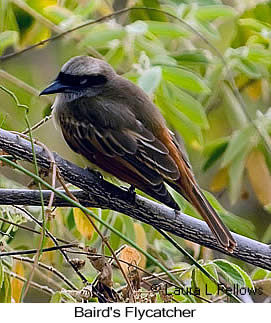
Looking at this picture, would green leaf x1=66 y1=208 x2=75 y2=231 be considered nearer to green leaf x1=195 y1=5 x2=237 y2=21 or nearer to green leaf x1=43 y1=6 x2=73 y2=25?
green leaf x1=43 y1=6 x2=73 y2=25

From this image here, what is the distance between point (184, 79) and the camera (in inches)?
111

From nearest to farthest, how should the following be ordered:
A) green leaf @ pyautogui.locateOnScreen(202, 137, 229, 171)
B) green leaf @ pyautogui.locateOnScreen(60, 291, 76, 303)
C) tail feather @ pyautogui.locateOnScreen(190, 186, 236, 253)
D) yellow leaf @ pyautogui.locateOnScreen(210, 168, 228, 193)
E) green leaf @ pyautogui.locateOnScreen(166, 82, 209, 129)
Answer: green leaf @ pyautogui.locateOnScreen(60, 291, 76, 303)
tail feather @ pyautogui.locateOnScreen(190, 186, 236, 253)
green leaf @ pyautogui.locateOnScreen(166, 82, 209, 129)
green leaf @ pyautogui.locateOnScreen(202, 137, 229, 171)
yellow leaf @ pyautogui.locateOnScreen(210, 168, 228, 193)

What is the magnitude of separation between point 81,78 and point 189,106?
40 centimetres

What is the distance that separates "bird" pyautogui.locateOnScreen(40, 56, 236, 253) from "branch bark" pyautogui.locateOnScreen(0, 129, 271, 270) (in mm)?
40

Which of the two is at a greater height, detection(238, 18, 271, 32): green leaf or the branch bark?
detection(238, 18, 271, 32): green leaf

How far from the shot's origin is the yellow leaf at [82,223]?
2.61m

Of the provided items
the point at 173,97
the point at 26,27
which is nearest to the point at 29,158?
the point at 173,97

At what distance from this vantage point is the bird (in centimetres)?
261

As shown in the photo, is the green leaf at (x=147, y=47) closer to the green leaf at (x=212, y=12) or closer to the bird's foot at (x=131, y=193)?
the green leaf at (x=212, y=12)

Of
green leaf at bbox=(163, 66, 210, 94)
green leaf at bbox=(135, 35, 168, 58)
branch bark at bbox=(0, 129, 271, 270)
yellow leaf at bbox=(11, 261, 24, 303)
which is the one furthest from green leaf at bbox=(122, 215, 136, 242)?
green leaf at bbox=(135, 35, 168, 58)


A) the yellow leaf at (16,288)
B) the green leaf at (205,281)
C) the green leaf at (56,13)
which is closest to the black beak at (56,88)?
the green leaf at (56,13)

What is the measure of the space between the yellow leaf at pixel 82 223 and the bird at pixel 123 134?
0.17 m

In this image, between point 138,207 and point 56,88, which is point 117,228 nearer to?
point 138,207

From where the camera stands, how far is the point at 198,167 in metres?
3.94
